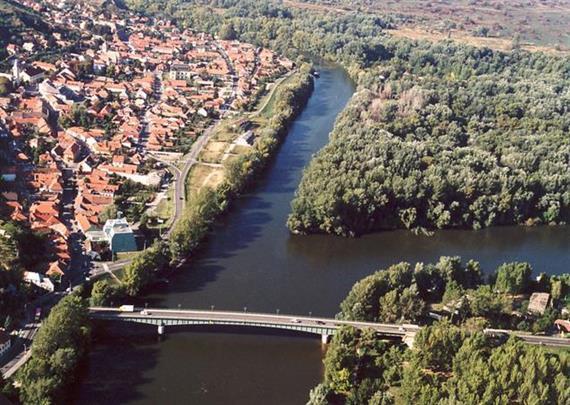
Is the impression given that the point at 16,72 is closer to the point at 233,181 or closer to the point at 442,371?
the point at 233,181

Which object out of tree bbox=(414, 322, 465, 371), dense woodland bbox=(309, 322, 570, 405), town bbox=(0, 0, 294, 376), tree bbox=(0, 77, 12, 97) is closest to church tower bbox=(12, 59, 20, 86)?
town bbox=(0, 0, 294, 376)

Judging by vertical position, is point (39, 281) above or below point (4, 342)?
above

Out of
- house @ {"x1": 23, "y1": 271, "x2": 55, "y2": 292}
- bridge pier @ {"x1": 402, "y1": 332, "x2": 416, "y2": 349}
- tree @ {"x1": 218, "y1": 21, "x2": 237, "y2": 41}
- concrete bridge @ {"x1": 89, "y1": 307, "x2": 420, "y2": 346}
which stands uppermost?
tree @ {"x1": 218, "y1": 21, "x2": 237, "y2": 41}

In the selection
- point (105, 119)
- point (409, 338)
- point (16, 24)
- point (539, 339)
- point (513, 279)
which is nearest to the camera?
point (409, 338)

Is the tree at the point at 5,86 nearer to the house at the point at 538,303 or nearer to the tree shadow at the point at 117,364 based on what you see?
the tree shadow at the point at 117,364

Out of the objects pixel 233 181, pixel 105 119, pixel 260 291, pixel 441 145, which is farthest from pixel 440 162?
pixel 105 119

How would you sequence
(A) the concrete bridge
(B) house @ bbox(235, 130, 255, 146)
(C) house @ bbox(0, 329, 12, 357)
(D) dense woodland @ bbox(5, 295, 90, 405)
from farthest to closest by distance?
(B) house @ bbox(235, 130, 255, 146) → (A) the concrete bridge → (C) house @ bbox(0, 329, 12, 357) → (D) dense woodland @ bbox(5, 295, 90, 405)

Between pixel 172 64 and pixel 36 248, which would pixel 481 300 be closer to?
pixel 36 248

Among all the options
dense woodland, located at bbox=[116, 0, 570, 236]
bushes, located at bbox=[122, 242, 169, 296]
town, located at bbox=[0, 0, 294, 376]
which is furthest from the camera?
dense woodland, located at bbox=[116, 0, 570, 236]

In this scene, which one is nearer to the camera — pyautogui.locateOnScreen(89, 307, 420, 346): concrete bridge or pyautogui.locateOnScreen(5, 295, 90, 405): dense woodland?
pyautogui.locateOnScreen(5, 295, 90, 405): dense woodland

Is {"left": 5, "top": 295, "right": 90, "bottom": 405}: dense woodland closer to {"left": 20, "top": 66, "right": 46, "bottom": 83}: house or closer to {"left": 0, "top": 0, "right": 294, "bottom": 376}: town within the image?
{"left": 0, "top": 0, "right": 294, "bottom": 376}: town
